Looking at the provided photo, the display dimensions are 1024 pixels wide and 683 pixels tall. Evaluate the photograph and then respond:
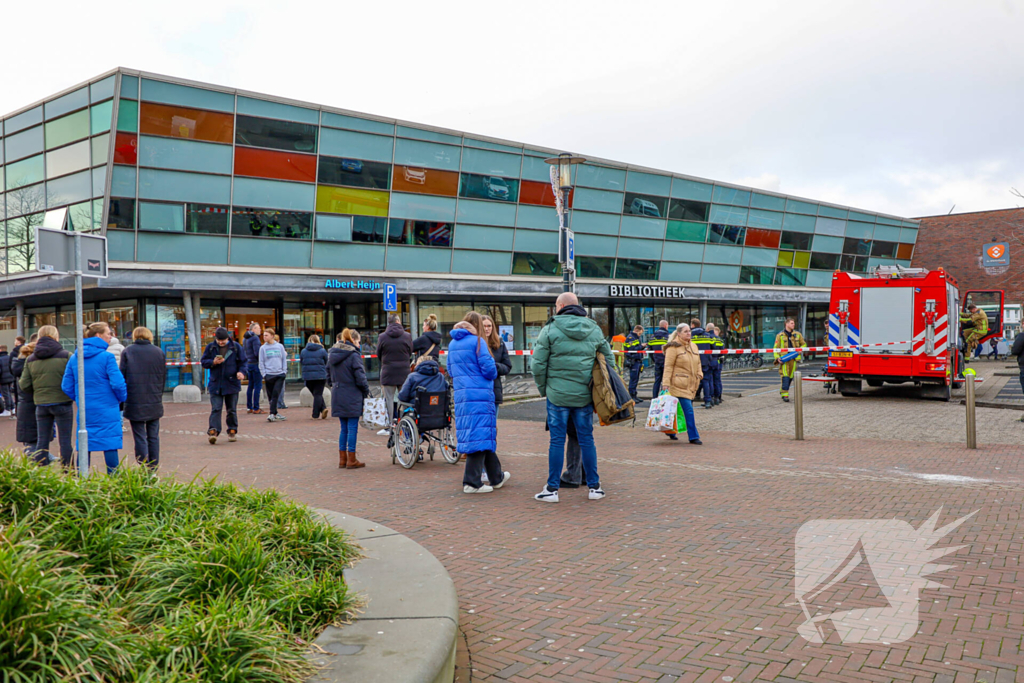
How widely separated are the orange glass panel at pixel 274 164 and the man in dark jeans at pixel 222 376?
12.7m

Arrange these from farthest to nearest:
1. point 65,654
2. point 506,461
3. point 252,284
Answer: point 252,284 → point 506,461 → point 65,654

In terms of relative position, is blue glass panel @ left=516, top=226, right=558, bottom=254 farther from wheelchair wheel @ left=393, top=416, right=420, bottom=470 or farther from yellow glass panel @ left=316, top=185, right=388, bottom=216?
wheelchair wheel @ left=393, top=416, right=420, bottom=470

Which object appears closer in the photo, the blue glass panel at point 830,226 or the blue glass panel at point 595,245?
the blue glass panel at point 595,245

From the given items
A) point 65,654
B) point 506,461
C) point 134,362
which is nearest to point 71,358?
point 134,362

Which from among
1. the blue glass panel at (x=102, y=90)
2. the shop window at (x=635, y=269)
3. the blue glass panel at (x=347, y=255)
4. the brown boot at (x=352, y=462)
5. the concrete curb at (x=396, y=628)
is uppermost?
the blue glass panel at (x=102, y=90)

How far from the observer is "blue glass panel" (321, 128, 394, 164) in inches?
981

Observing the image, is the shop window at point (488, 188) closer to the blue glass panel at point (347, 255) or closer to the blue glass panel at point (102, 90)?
the blue glass panel at point (347, 255)

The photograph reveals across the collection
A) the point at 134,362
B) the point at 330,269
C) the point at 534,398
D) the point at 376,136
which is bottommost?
the point at 534,398

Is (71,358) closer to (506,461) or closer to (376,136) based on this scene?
(506,461)

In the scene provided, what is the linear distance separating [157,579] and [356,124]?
76.7ft

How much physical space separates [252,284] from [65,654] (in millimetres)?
22031

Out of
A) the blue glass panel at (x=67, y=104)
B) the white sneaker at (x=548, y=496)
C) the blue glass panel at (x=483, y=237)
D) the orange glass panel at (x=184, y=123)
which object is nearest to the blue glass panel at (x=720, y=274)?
the blue glass panel at (x=483, y=237)

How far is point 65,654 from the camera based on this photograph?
2.70 meters

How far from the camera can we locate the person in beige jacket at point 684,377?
11117mm
